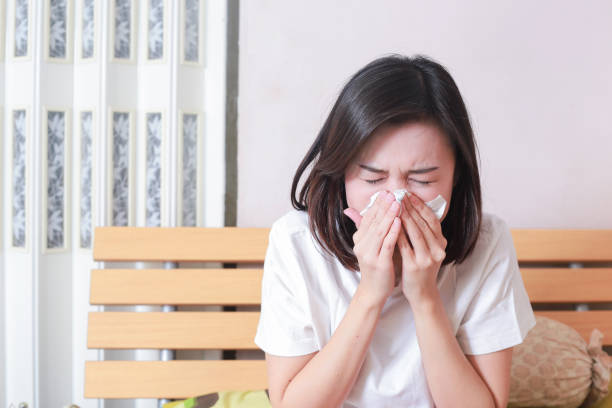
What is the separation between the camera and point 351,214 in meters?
0.80

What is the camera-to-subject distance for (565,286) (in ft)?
4.70

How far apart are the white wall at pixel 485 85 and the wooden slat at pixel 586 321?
0.27m

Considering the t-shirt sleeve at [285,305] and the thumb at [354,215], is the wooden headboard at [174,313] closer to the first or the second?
the t-shirt sleeve at [285,305]

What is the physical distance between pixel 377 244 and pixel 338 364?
0.20 meters

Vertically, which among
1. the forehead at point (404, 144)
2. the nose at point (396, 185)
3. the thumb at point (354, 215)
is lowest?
the thumb at point (354, 215)

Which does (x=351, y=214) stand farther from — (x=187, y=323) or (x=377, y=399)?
(x=187, y=323)

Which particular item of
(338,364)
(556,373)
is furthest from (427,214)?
(556,373)

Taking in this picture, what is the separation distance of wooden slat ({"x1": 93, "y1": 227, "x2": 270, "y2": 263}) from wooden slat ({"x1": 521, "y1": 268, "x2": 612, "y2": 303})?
784 millimetres

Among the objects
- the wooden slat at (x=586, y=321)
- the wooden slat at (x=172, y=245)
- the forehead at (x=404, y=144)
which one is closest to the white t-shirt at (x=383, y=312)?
the forehead at (x=404, y=144)

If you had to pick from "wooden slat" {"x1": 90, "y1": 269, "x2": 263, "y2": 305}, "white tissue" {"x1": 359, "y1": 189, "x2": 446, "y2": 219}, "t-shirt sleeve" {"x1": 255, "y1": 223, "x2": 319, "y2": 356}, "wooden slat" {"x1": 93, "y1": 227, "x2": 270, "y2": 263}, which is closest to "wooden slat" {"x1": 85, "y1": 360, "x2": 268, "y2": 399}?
"wooden slat" {"x1": 90, "y1": 269, "x2": 263, "y2": 305}

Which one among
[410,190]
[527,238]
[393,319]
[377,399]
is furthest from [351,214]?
[527,238]

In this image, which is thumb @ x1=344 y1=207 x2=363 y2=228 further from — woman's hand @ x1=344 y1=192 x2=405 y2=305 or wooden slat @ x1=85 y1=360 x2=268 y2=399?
wooden slat @ x1=85 y1=360 x2=268 y2=399

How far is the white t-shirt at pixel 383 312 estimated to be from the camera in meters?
0.85

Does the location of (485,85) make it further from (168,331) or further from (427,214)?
(168,331)
